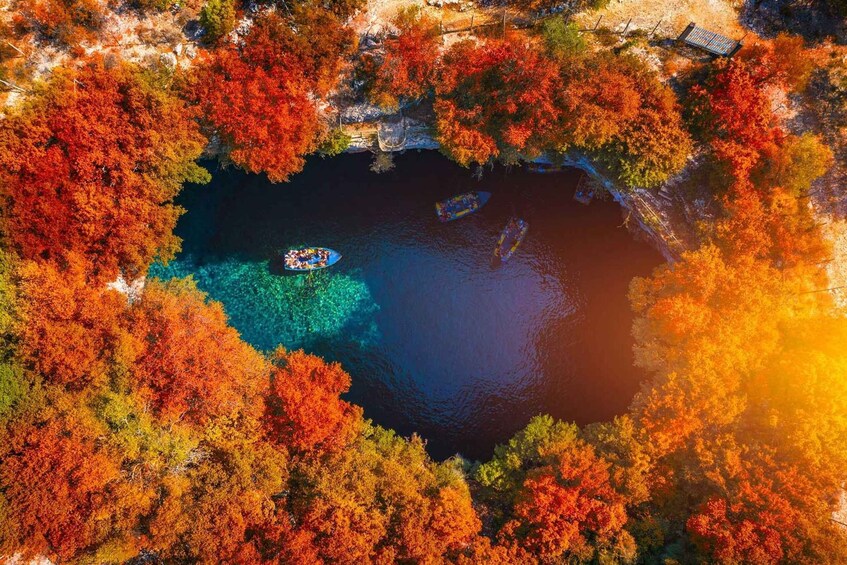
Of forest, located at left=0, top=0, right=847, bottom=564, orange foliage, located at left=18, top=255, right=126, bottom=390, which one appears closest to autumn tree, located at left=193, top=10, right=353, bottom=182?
forest, located at left=0, top=0, right=847, bottom=564

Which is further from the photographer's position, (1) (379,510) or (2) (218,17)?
(2) (218,17)

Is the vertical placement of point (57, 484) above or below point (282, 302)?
below

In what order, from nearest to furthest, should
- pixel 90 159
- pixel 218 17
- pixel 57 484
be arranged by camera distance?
pixel 57 484, pixel 90 159, pixel 218 17

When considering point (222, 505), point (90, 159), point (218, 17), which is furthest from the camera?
point (218, 17)

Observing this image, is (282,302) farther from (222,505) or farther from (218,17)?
(218,17)

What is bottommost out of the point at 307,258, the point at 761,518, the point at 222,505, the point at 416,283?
the point at 222,505

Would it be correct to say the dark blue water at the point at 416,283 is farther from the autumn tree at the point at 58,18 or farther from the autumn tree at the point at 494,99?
the autumn tree at the point at 58,18

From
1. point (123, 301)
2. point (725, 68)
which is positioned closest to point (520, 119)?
point (725, 68)

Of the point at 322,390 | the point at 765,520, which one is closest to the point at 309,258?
the point at 322,390
